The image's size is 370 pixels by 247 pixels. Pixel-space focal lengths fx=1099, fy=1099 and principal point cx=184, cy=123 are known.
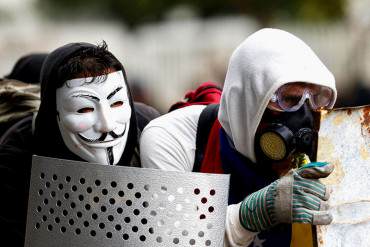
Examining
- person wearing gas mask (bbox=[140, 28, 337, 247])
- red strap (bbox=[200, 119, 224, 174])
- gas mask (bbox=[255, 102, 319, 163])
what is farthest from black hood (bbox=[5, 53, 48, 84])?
gas mask (bbox=[255, 102, 319, 163])

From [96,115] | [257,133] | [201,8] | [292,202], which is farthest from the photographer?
[201,8]

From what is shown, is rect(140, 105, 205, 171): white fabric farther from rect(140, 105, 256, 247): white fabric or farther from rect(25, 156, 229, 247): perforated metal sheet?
rect(25, 156, 229, 247): perforated metal sheet

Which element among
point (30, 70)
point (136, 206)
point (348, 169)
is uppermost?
point (30, 70)

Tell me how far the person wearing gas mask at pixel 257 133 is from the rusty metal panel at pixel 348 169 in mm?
102

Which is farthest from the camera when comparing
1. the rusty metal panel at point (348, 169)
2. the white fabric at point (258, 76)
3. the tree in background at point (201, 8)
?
the tree in background at point (201, 8)

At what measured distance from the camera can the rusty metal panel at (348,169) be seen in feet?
13.6

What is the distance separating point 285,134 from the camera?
168 inches

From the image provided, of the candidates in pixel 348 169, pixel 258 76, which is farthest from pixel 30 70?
pixel 348 169

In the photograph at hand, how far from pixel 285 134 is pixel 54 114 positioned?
1035mm

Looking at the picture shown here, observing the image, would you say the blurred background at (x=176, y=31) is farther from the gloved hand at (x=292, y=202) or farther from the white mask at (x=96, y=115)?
the gloved hand at (x=292, y=202)

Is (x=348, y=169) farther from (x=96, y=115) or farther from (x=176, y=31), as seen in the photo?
(x=176, y=31)

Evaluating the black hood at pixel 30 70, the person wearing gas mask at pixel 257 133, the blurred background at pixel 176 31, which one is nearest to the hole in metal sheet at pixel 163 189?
the person wearing gas mask at pixel 257 133

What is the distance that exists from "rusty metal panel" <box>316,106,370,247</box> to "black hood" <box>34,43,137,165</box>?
91 cm

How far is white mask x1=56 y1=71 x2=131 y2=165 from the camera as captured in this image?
4512 millimetres
